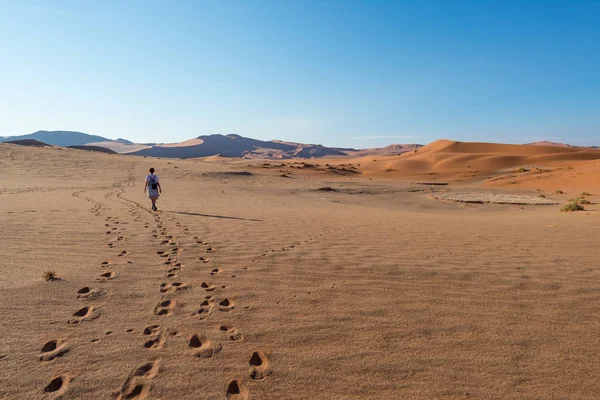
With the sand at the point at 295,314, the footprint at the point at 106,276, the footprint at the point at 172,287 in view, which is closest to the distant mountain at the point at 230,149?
the sand at the point at 295,314

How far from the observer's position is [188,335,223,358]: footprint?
2924 mm

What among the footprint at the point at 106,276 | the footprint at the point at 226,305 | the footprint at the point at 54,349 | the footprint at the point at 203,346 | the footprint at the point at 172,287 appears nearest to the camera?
the footprint at the point at 54,349

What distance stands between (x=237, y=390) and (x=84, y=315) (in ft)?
6.55

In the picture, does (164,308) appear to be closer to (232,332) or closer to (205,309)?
(205,309)

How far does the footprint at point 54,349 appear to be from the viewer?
2.82m

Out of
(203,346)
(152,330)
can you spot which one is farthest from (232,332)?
(152,330)

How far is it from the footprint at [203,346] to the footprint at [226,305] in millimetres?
580

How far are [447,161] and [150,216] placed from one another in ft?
124

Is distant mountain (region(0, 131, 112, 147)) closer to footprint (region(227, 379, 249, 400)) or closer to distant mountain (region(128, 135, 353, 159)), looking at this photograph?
distant mountain (region(128, 135, 353, 159))

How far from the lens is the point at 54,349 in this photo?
2922mm

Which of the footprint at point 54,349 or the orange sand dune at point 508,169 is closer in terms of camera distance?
the footprint at point 54,349

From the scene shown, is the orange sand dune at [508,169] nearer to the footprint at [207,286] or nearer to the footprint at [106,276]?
the footprint at [207,286]

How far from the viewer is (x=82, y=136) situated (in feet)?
609

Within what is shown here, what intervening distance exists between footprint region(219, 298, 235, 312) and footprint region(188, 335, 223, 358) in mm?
580
